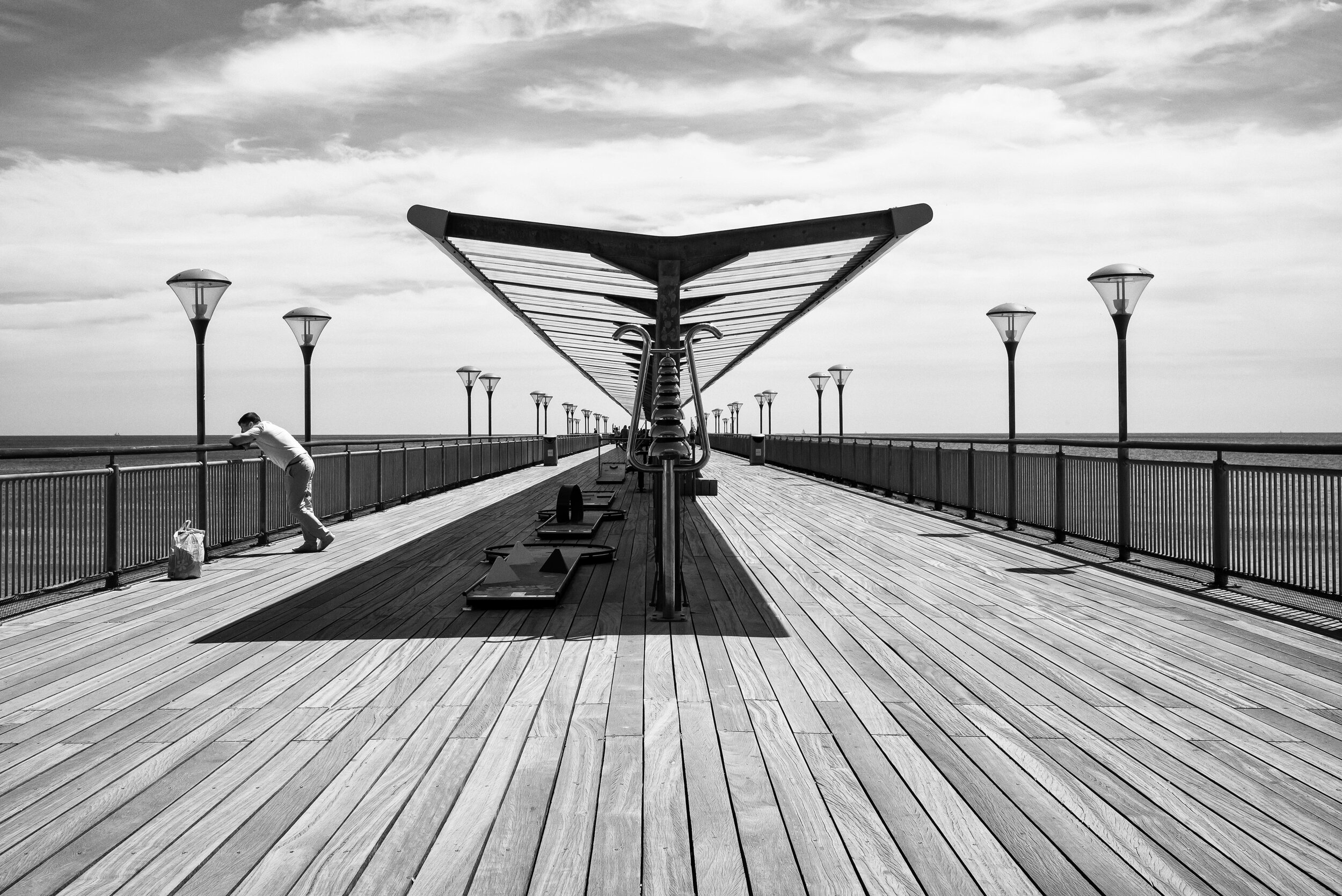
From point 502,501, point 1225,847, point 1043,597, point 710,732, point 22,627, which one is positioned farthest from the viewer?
point 502,501

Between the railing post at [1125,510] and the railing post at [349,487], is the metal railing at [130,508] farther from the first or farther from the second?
the railing post at [1125,510]

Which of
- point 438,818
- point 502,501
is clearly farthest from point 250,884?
point 502,501

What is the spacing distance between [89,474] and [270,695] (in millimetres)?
3782

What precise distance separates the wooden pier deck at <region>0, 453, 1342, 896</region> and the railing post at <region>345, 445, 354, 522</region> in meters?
5.74

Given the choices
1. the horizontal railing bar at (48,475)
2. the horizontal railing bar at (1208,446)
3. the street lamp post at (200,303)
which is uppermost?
the street lamp post at (200,303)

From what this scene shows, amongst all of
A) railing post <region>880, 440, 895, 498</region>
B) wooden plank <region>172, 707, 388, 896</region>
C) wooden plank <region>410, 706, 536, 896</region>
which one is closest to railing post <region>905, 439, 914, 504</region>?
railing post <region>880, 440, 895, 498</region>

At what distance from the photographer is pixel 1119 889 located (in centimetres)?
235

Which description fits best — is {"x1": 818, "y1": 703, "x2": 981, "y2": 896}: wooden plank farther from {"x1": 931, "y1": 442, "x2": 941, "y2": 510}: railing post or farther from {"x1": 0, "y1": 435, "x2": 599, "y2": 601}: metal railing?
{"x1": 931, "y1": 442, "x2": 941, "y2": 510}: railing post

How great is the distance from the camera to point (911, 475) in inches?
598

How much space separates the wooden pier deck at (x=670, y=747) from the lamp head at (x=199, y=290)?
4103 millimetres

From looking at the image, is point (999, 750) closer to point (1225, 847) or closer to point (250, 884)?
point (1225, 847)

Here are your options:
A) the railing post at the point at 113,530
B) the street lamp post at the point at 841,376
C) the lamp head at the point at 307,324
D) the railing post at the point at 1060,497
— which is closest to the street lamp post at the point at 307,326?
the lamp head at the point at 307,324

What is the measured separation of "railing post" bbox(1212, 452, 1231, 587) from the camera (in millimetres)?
6648

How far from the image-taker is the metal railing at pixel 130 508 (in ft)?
20.4
